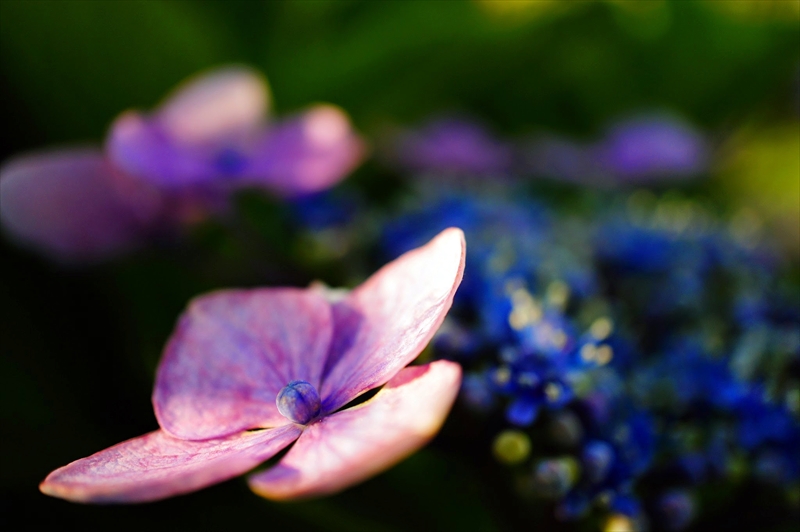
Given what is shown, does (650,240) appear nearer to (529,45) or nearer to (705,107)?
(529,45)

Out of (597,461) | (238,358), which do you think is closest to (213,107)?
(238,358)

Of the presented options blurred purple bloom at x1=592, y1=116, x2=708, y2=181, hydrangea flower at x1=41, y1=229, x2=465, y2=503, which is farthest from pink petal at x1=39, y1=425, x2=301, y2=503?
blurred purple bloom at x1=592, y1=116, x2=708, y2=181

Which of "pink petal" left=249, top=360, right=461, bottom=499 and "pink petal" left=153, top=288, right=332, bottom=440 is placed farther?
"pink petal" left=153, top=288, right=332, bottom=440

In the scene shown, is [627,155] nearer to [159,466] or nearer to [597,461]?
[597,461]

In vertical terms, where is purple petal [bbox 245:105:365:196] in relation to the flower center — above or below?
above

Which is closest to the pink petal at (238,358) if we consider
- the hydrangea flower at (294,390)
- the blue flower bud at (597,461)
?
the hydrangea flower at (294,390)

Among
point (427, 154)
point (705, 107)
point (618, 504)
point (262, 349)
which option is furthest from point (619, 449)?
point (705, 107)

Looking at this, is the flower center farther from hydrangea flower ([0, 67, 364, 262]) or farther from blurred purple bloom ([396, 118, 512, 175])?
blurred purple bloom ([396, 118, 512, 175])

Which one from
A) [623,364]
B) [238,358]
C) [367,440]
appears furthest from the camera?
[623,364]

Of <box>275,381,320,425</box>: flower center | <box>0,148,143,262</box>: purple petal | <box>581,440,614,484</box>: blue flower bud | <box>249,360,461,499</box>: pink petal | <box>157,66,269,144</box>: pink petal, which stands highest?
<box>157,66,269,144</box>: pink petal
